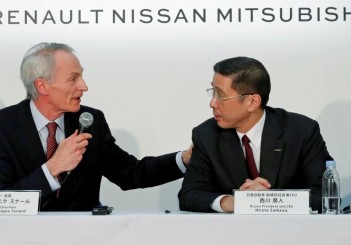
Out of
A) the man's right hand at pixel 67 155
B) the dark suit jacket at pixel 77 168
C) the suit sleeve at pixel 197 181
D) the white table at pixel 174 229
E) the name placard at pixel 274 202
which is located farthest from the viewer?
the dark suit jacket at pixel 77 168

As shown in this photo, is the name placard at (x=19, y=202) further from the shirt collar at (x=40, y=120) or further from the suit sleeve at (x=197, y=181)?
the shirt collar at (x=40, y=120)

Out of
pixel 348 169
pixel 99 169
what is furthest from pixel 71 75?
pixel 348 169

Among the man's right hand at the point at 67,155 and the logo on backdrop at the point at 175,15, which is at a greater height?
the logo on backdrop at the point at 175,15

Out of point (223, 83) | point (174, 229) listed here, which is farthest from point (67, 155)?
point (174, 229)

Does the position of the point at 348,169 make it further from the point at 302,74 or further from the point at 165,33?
the point at 165,33

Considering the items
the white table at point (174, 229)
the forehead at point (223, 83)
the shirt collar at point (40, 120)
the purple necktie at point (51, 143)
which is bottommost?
the white table at point (174, 229)

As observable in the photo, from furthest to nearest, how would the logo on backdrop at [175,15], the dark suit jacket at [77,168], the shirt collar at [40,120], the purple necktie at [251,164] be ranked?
1. the logo on backdrop at [175,15]
2. the shirt collar at [40,120]
3. the dark suit jacket at [77,168]
4. the purple necktie at [251,164]

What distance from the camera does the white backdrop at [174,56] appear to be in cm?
473

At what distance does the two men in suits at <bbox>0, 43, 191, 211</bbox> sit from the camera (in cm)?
390

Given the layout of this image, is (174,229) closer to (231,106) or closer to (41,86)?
(231,106)

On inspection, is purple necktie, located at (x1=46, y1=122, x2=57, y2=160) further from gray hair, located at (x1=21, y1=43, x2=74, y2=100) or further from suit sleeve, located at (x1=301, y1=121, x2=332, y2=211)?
suit sleeve, located at (x1=301, y1=121, x2=332, y2=211)

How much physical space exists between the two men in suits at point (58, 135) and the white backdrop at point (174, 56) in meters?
0.66

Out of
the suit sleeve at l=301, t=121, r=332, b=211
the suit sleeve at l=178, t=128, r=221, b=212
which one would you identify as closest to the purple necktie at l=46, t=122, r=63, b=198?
the suit sleeve at l=178, t=128, r=221, b=212

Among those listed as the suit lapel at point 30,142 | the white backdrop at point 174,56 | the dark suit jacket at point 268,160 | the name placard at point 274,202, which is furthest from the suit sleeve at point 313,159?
the suit lapel at point 30,142
